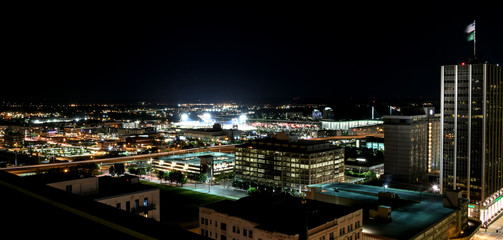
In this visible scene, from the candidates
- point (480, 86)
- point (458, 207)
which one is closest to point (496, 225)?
point (458, 207)

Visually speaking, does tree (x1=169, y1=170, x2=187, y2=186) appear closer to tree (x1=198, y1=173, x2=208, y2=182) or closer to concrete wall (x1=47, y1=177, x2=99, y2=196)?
tree (x1=198, y1=173, x2=208, y2=182)

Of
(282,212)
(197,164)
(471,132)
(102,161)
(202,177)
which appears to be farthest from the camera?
(102,161)

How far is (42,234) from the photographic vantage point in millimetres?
2184

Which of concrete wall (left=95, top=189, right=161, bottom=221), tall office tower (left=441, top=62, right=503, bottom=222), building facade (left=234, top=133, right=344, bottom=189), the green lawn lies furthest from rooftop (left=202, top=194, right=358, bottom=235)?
tall office tower (left=441, top=62, right=503, bottom=222)

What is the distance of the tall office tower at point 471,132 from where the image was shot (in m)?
32.8

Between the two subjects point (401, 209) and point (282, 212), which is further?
point (401, 209)

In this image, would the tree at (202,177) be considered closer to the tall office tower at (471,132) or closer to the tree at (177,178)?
the tree at (177,178)

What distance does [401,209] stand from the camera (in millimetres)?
23922

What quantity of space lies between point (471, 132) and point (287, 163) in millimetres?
15912

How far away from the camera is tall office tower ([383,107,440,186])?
4306 cm

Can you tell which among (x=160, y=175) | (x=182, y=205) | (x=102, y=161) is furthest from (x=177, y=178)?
(x=102, y=161)

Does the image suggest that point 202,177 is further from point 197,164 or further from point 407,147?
point 407,147

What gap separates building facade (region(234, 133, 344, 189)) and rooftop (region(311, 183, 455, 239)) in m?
6.99

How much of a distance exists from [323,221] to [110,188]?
31.6 ft
